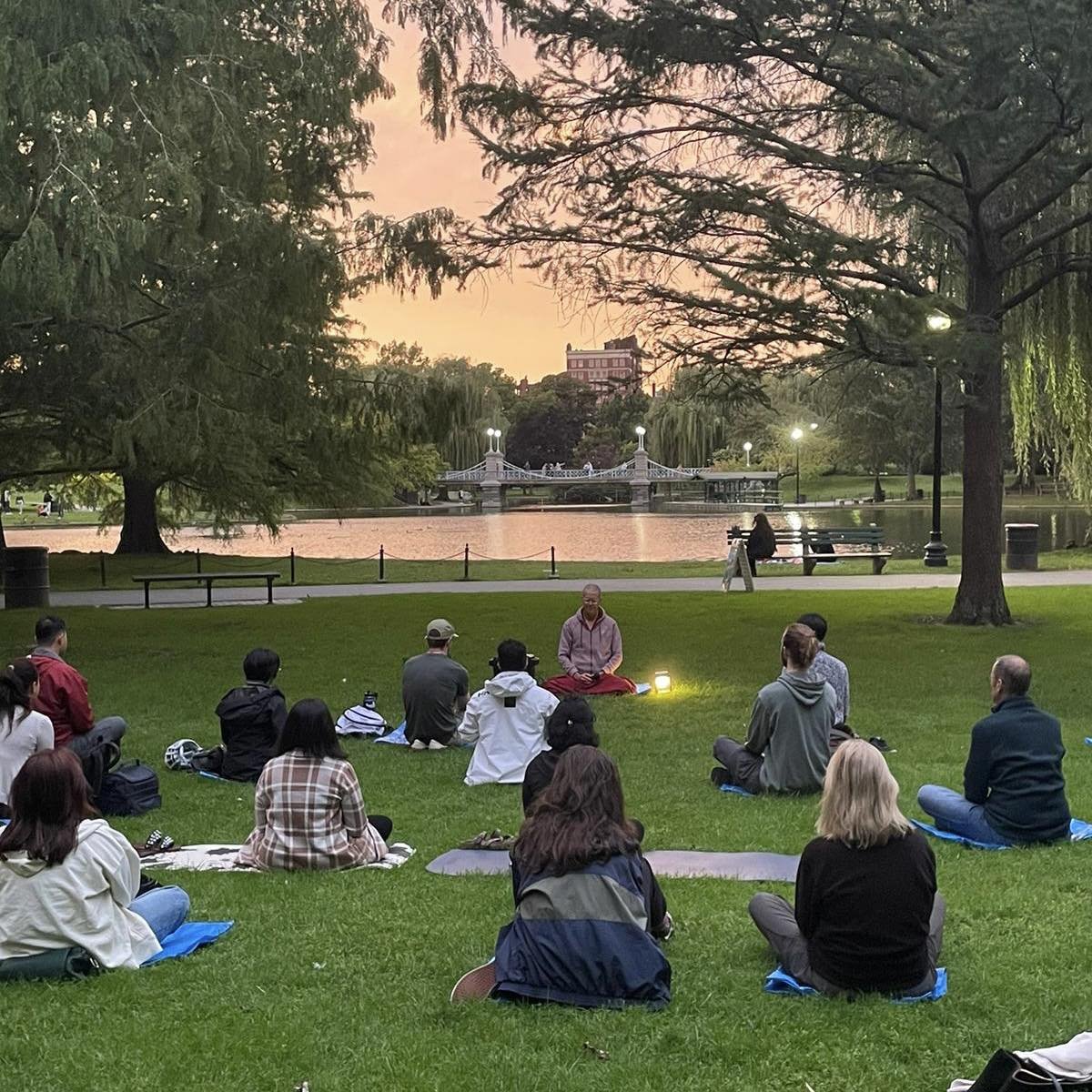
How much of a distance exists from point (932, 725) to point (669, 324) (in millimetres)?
6833

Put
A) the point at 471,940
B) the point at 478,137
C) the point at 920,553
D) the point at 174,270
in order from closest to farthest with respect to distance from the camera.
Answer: the point at 471,940 < the point at 174,270 < the point at 478,137 < the point at 920,553

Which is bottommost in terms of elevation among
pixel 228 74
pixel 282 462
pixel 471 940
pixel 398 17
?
pixel 471 940

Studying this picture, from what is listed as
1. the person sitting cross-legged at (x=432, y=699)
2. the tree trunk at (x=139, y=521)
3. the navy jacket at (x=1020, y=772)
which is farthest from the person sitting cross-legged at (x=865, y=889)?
the tree trunk at (x=139, y=521)

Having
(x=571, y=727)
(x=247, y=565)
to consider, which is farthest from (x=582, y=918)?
(x=247, y=565)

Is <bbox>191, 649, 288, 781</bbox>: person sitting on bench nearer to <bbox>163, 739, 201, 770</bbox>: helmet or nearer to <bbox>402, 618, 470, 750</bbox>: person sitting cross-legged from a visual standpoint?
<bbox>163, 739, 201, 770</bbox>: helmet

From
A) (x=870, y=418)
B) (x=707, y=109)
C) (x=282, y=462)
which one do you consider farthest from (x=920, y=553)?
(x=870, y=418)

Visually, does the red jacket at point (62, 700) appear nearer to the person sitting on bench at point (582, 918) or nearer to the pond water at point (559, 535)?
the person sitting on bench at point (582, 918)

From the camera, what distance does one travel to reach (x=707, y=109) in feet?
44.9

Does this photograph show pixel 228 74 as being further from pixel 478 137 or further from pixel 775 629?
pixel 775 629

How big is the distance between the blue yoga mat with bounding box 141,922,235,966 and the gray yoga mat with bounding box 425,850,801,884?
1258mm

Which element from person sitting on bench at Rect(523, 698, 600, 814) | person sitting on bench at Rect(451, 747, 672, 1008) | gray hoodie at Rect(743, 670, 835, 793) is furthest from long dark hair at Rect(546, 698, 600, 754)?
gray hoodie at Rect(743, 670, 835, 793)

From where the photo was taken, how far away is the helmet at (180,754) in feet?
27.5

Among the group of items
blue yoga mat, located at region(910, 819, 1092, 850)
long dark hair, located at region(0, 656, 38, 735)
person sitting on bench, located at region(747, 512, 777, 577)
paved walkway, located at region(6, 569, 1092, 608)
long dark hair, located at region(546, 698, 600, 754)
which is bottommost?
blue yoga mat, located at region(910, 819, 1092, 850)

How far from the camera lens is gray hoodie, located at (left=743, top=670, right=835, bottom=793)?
23.7 feet
